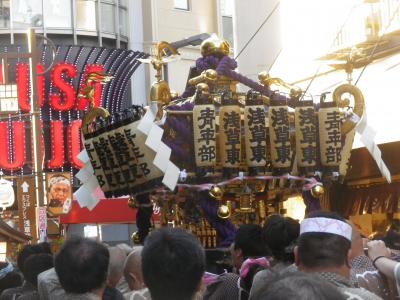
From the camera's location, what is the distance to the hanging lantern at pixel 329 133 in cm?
848

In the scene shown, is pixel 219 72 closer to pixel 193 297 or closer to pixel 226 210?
pixel 226 210

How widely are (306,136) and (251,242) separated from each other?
7.02 feet

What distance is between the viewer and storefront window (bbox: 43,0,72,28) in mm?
32875

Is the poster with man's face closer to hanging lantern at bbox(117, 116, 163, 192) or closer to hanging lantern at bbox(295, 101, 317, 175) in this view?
hanging lantern at bbox(117, 116, 163, 192)

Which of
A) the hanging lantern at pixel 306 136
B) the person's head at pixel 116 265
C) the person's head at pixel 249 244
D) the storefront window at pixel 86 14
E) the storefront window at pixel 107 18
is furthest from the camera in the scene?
the storefront window at pixel 107 18

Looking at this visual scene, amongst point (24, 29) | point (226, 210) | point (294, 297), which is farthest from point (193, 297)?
point (24, 29)

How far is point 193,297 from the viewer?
3.85 m

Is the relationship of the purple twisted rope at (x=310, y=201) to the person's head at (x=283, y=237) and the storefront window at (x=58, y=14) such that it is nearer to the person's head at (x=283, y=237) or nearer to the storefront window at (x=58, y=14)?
the person's head at (x=283, y=237)

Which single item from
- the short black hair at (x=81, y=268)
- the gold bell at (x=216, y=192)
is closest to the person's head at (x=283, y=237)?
the short black hair at (x=81, y=268)

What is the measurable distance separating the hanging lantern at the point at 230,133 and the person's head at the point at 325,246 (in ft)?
12.5

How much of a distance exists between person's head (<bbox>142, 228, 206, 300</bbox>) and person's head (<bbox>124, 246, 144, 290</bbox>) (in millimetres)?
2294

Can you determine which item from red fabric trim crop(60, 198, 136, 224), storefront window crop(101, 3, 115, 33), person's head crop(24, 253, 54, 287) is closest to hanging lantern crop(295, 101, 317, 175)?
person's head crop(24, 253, 54, 287)

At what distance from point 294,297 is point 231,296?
379 cm

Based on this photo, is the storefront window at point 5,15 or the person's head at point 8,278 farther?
the storefront window at point 5,15
